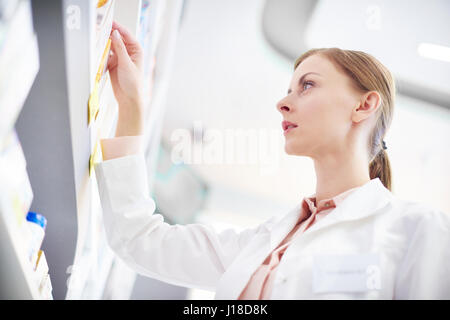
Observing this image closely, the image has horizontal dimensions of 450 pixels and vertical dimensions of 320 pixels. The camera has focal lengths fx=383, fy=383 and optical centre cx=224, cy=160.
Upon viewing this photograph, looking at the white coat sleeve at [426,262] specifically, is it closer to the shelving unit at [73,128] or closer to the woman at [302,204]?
the woman at [302,204]

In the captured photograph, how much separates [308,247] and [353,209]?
18 centimetres

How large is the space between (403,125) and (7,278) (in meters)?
3.04

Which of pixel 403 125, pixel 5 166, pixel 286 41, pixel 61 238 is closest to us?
pixel 5 166

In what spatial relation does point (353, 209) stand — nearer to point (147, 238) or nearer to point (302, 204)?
point (302, 204)

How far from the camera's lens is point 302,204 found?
1224mm

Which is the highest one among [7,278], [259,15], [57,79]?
[259,15]

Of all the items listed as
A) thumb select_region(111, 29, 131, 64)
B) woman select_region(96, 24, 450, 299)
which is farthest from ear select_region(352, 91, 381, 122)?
thumb select_region(111, 29, 131, 64)

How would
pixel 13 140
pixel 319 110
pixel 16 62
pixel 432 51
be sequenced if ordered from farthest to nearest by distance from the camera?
1. pixel 432 51
2. pixel 319 110
3. pixel 13 140
4. pixel 16 62

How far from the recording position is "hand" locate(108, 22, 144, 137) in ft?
3.82

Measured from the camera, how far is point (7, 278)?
0.78 meters

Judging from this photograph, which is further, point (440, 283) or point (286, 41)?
point (286, 41)

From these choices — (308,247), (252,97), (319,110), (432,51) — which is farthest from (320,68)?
(252,97)

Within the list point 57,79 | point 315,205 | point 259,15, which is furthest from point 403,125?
point 57,79

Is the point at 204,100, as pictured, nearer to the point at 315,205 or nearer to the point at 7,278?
the point at 315,205
